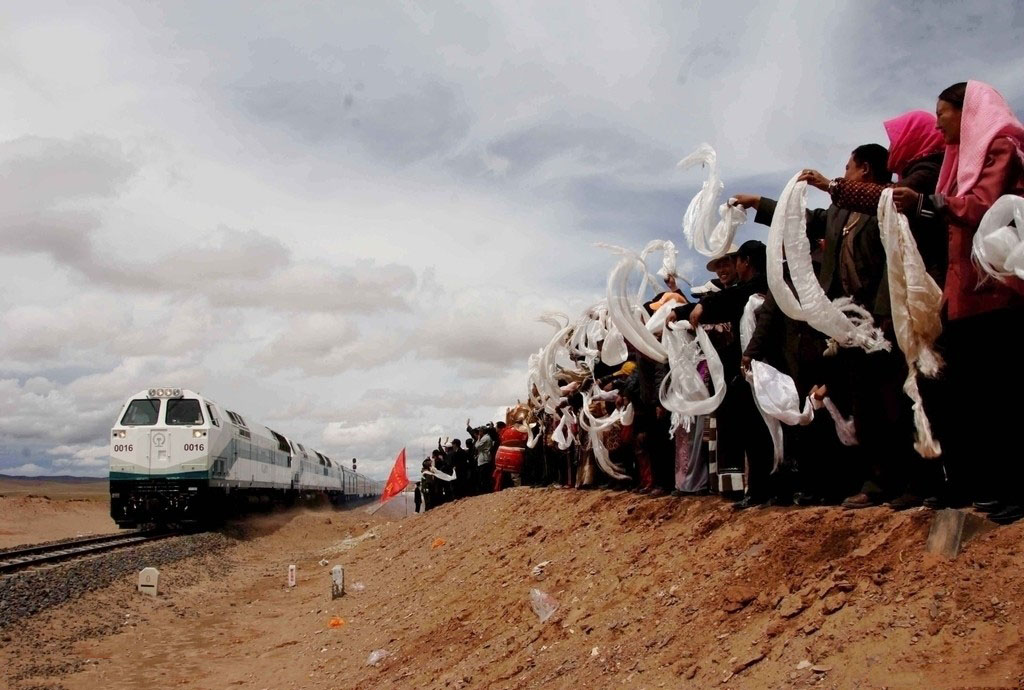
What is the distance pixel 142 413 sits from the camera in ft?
68.7

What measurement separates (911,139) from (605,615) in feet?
10.5

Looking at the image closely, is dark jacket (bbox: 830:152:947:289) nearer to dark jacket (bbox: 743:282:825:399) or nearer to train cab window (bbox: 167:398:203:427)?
dark jacket (bbox: 743:282:825:399)

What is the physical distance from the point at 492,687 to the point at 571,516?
3.66 m

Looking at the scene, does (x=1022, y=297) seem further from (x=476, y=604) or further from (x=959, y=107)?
(x=476, y=604)

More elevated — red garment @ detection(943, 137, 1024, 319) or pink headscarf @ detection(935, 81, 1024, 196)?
pink headscarf @ detection(935, 81, 1024, 196)

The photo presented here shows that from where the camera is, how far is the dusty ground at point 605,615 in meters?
3.49

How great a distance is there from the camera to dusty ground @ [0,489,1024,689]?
349cm

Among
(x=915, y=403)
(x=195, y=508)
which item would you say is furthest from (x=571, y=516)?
(x=195, y=508)

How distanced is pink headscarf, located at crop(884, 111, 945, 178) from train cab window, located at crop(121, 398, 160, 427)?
1887 centimetres

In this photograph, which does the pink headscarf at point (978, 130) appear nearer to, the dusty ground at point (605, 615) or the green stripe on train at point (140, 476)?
the dusty ground at point (605, 615)

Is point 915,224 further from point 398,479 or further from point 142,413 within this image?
point 398,479

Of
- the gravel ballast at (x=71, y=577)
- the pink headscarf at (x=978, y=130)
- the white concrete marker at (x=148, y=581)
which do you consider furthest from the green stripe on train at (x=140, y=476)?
the pink headscarf at (x=978, y=130)

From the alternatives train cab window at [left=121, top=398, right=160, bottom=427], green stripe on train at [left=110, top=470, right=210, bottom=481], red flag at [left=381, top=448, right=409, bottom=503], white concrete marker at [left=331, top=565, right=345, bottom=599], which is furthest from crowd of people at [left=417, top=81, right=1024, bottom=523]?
red flag at [left=381, top=448, right=409, bottom=503]

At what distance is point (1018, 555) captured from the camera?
3490 millimetres
